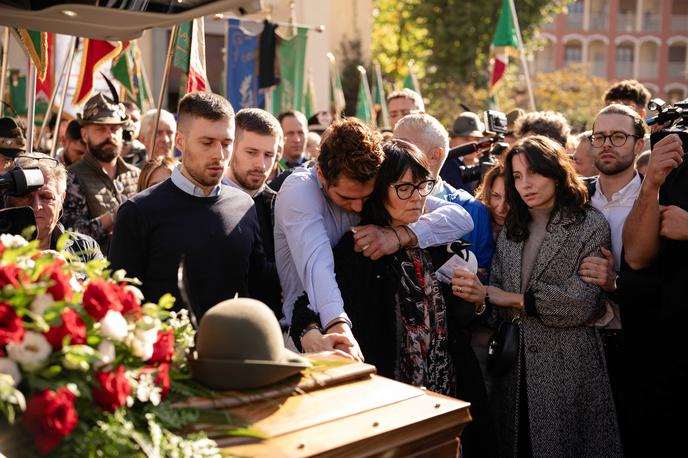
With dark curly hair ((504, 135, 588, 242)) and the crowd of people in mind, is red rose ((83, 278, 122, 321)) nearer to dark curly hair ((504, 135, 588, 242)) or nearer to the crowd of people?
the crowd of people

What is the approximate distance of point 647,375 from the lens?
11.8 feet

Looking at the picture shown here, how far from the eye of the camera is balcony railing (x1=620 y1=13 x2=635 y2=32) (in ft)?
175

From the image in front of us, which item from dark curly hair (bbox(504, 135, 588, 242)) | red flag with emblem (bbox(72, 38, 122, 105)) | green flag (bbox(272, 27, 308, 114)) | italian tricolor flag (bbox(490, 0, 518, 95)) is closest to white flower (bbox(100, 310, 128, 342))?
dark curly hair (bbox(504, 135, 588, 242))

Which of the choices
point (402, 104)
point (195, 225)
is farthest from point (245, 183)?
point (402, 104)

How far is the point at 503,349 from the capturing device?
3.60m

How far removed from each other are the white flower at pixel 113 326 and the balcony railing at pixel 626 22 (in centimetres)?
5709

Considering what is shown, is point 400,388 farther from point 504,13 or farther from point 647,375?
point 504,13

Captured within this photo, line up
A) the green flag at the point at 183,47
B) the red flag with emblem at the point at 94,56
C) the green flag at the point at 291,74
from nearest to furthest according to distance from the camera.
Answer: the green flag at the point at 183,47
the red flag with emblem at the point at 94,56
the green flag at the point at 291,74

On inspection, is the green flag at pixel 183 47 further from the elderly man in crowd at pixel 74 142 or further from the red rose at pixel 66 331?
the red rose at pixel 66 331

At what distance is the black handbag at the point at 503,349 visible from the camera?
359cm

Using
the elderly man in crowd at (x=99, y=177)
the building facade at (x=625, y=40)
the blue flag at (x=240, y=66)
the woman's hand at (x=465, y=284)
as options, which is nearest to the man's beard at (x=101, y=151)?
the elderly man in crowd at (x=99, y=177)

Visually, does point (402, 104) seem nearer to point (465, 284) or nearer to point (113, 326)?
point (465, 284)

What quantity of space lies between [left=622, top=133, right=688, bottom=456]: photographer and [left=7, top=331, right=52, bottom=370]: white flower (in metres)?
2.72

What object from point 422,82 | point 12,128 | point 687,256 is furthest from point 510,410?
point 422,82
